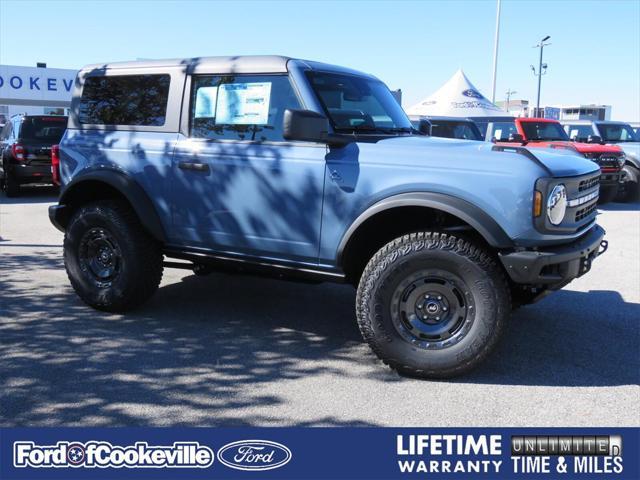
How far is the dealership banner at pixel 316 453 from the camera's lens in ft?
9.30

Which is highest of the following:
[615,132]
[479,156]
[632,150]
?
[615,132]

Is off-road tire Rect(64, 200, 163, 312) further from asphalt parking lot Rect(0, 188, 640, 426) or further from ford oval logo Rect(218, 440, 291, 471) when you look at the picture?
ford oval logo Rect(218, 440, 291, 471)

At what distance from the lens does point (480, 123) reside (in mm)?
15297

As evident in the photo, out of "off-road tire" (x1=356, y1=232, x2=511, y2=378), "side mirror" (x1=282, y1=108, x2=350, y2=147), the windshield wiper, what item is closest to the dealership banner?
"off-road tire" (x1=356, y1=232, x2=511, y2=378)

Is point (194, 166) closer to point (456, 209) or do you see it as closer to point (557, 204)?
point (456, 209)

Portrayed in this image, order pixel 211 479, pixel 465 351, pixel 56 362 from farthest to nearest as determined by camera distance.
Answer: pixel 56 362 → pixel 465 351 → pixel 211 479

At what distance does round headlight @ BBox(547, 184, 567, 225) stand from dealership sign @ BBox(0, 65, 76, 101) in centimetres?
2630

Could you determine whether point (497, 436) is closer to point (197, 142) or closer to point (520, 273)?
point (520, 273)

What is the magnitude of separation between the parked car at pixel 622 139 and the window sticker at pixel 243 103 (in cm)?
1213

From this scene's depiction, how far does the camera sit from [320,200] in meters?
4.07

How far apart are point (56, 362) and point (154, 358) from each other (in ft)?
2.06

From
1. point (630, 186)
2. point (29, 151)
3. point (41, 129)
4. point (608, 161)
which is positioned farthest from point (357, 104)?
point (630, 186)

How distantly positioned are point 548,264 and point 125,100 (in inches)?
138

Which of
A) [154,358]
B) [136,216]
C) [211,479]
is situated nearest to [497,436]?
[211,479]
